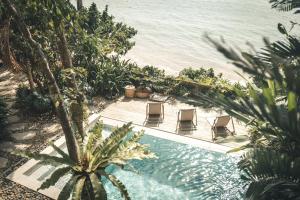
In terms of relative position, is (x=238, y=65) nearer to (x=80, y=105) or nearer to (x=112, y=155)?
(x=112, y=155)

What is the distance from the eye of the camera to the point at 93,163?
7.97 meters

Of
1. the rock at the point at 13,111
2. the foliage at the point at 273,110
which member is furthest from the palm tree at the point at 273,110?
the rock at the point at 13,111

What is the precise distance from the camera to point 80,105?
8.59 metres

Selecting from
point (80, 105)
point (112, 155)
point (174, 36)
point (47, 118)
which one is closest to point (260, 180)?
point (112, 155)

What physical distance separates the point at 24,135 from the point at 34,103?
1.53 m

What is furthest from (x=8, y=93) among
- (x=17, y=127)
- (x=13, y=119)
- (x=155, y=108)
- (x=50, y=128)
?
(x=155, y=108)

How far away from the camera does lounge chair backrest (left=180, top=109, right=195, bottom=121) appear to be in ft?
41.2

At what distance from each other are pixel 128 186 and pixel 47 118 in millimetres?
4760

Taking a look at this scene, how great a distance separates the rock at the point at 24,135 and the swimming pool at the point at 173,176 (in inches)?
41.9

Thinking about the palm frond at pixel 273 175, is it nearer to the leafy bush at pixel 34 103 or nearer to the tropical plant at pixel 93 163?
the tropical plant at pixel 93 163

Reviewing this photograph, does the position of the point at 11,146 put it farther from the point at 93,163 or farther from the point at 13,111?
the point at 93,163

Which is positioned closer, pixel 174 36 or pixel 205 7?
pixel 174 36

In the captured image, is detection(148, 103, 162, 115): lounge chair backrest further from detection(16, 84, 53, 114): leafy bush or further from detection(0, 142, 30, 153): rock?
detection(0, 142, 30, 153): rock

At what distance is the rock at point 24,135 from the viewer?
11.1 metres
